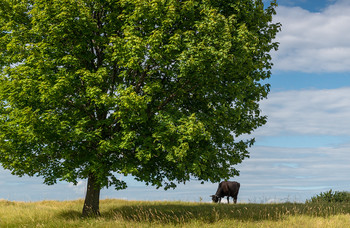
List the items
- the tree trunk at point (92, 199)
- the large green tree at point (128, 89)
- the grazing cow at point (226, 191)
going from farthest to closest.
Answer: the grazing cow at point (226, 191) → the tree trunk at point (92, 199) → the large green tree at point (128, 89)

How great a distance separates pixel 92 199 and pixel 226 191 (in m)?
18.5

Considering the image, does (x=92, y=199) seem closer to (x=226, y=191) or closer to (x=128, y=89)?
(x=128, y=89)

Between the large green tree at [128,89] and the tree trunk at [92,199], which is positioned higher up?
the large green tree at [128,89]

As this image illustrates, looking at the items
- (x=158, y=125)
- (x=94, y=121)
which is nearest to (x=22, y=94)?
(x=94, y=121)

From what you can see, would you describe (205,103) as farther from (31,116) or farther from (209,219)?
(31,116)

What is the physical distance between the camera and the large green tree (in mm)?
17422

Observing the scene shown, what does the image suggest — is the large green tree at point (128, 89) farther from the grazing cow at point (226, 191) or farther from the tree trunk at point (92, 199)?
the grazing cow at point (226, 191)

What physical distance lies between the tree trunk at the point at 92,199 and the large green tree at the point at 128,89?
65 millimetres

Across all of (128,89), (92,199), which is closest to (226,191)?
(92,199)

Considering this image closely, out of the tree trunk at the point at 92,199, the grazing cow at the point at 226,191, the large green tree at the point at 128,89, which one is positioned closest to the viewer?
the large green tree at the point at 128,89

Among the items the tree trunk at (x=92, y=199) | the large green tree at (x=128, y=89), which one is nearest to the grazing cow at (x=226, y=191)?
the large green tree at (x=128, y=89)

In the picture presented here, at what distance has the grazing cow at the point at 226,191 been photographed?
3584 cm

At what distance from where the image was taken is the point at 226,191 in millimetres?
35875

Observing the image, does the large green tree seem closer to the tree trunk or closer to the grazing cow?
the tree trunk
